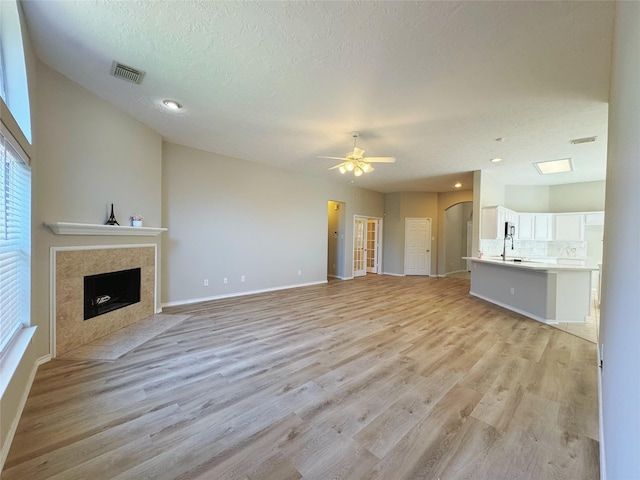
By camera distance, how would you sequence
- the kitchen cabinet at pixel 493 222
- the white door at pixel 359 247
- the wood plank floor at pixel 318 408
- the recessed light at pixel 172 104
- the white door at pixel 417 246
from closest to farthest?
the wood plank floor at pixel 318 408
the recessed light at pixel 172 104
the kitchen cabinet at pixel 493 222
the white door at pixel 359 247
the white door at pixel 417 246

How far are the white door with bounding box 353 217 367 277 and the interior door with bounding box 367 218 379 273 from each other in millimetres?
450

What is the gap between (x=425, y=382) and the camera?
8.10 feet

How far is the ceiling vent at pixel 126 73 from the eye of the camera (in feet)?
8.65

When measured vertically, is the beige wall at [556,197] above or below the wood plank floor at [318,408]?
above

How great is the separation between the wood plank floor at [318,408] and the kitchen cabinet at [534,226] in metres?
4.55

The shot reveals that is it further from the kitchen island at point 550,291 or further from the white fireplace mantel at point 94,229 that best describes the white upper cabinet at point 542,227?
the white fireplace mantel at point 94,229

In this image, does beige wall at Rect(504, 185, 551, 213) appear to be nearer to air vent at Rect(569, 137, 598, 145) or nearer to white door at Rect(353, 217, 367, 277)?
air vent at Rect(569, 137, 598, 145)

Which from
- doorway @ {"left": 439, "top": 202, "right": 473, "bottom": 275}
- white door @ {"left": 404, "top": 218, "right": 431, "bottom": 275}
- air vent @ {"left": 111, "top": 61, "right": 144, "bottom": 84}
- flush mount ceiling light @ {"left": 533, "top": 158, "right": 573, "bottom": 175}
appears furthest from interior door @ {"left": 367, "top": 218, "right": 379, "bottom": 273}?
air vent @ {"left": 111, "top": 61, "right": 144, "bottom": 84}

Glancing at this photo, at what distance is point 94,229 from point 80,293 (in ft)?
2.50

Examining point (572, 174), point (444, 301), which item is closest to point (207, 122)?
point (444, 301)

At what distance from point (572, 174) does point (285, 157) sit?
6705 mm

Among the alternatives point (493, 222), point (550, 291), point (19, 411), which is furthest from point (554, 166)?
point (19, 411)

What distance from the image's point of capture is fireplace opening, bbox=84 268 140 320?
330cm

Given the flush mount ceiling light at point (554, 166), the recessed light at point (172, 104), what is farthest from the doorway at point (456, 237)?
the recessed light at point (172, 104)
